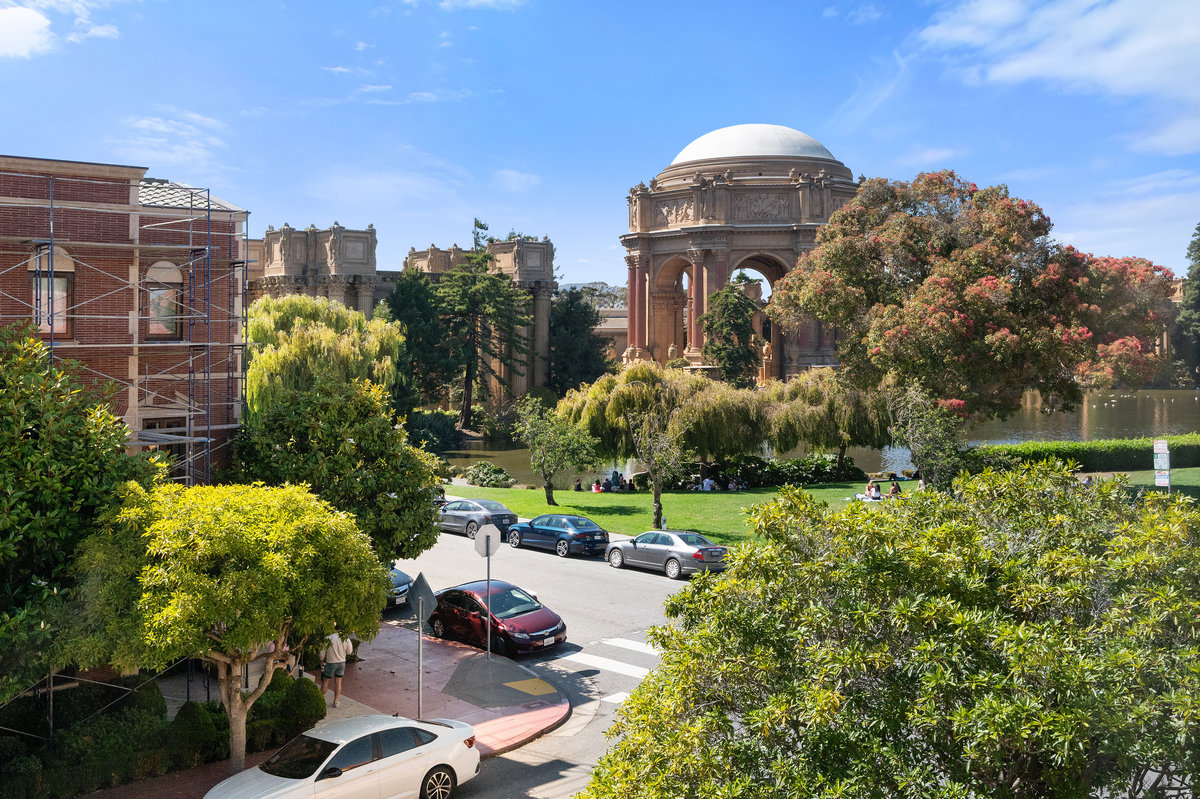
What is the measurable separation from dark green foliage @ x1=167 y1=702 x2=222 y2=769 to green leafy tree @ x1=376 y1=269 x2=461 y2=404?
50.4m

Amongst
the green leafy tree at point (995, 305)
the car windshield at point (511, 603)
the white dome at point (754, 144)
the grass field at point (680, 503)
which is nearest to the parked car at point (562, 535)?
the grass field at point (680, 503)

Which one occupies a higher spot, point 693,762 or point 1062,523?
point 1062,523

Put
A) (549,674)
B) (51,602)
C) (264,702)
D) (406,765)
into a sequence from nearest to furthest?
(51,602) → (406,765) → (264,702) → (549,674)

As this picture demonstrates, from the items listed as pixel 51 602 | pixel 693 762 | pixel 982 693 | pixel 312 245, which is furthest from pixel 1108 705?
pixel 312 245

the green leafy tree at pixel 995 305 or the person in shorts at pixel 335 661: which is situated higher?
the green leafy tree at pixel 995 305

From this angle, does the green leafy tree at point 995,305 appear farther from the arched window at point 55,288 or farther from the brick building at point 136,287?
the arched window at point 55,288

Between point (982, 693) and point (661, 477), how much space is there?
75.9ft

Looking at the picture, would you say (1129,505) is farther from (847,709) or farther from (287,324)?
(287,324)

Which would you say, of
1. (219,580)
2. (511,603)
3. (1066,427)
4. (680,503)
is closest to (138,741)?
(219,580)

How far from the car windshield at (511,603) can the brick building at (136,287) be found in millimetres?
5983

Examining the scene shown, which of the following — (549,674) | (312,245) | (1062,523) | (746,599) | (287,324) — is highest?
(312,245)

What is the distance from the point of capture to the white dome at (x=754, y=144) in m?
69.8

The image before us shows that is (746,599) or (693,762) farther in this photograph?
(746,599)

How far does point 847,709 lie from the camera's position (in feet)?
21.2
